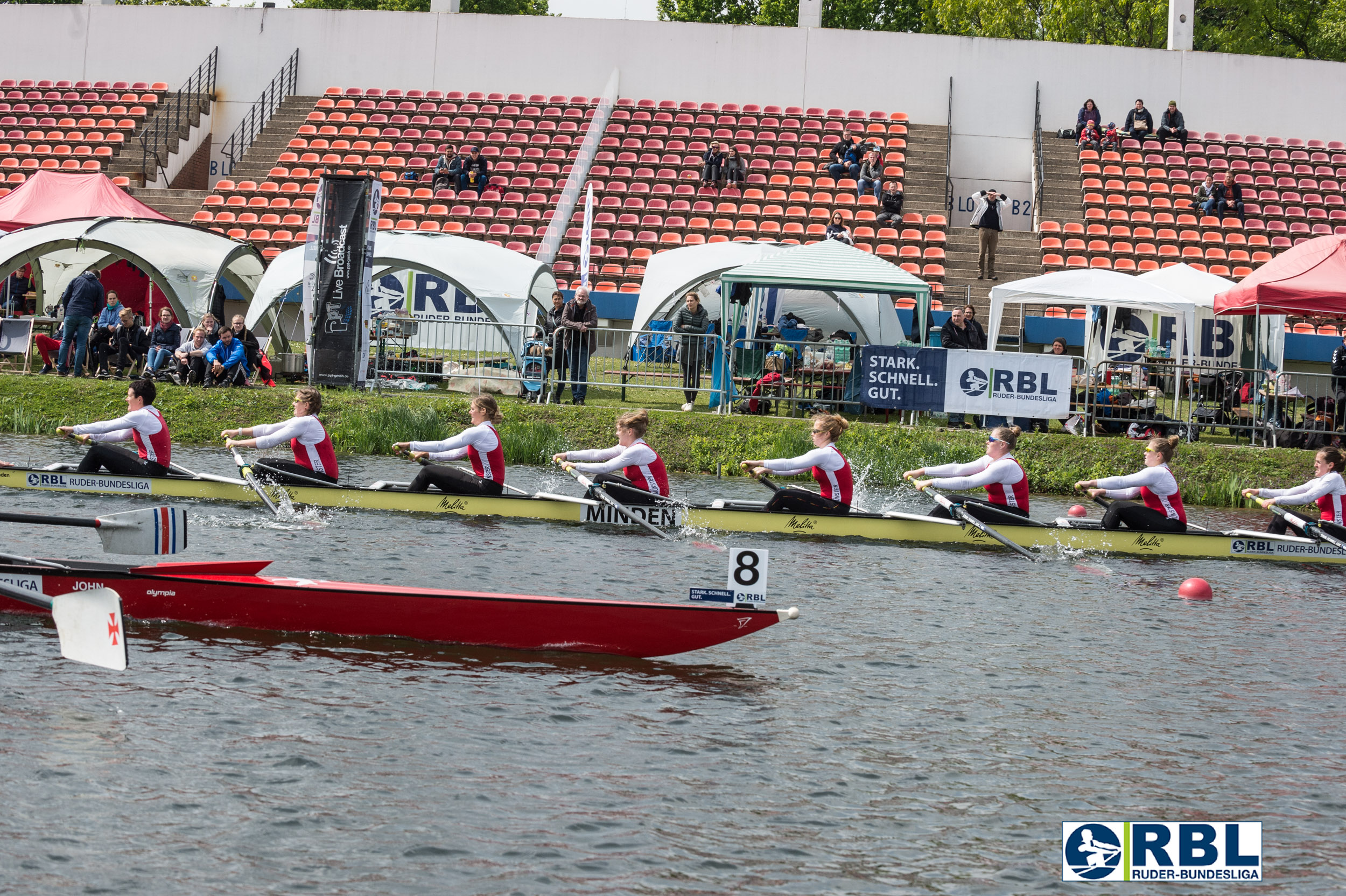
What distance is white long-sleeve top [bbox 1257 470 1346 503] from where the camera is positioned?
13.4 metres

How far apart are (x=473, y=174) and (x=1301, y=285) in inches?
658

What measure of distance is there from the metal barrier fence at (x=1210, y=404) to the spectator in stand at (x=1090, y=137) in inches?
475

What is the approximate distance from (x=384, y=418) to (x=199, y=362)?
3.42 metres

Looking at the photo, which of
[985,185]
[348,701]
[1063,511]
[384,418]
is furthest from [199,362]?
[985,185]

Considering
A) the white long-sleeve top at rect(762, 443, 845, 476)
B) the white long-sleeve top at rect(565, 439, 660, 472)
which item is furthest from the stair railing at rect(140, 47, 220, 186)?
the white long-sleeve top at rect(762, 443, 845, 476)

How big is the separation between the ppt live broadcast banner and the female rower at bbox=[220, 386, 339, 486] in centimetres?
733

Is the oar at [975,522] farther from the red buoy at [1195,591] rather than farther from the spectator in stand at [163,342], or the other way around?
the spectator in stand at [163,342]

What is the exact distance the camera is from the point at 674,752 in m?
6.94

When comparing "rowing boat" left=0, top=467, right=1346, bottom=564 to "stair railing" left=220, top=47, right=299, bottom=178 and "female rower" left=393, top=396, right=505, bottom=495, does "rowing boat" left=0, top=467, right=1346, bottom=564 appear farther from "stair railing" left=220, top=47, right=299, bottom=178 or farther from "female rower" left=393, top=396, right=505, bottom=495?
"stair railing" left=220, top=47, right=299, bottom=178

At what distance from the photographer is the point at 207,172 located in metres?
33.5

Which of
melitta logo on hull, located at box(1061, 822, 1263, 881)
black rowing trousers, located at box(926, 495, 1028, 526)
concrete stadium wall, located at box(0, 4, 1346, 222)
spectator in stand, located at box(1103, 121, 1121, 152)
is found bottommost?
melitta logo on hull, located at box(1061, 822, 1263, 881)

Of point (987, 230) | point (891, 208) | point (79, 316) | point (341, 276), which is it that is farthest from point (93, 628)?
point (891, 208)

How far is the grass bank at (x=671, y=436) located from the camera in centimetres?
1719

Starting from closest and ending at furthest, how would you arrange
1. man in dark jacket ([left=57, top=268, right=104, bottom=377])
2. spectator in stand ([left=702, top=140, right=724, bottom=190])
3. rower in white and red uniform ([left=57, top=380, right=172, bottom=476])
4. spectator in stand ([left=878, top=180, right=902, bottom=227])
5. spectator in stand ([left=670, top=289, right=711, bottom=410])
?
rower in white and red uniform ([left=57, top=380, right=172, bottom=476]) < spectator in stand ([left=670, top=289, right=711, bottom=410]) < man in dark jacket ([left=57, top=268, right=104, bottom=377]) < spectator in stand ([left=878, top=180, right=902, bottom=227]) < spectator in stand ([left=702, top=140, right=724, bottom=190])
